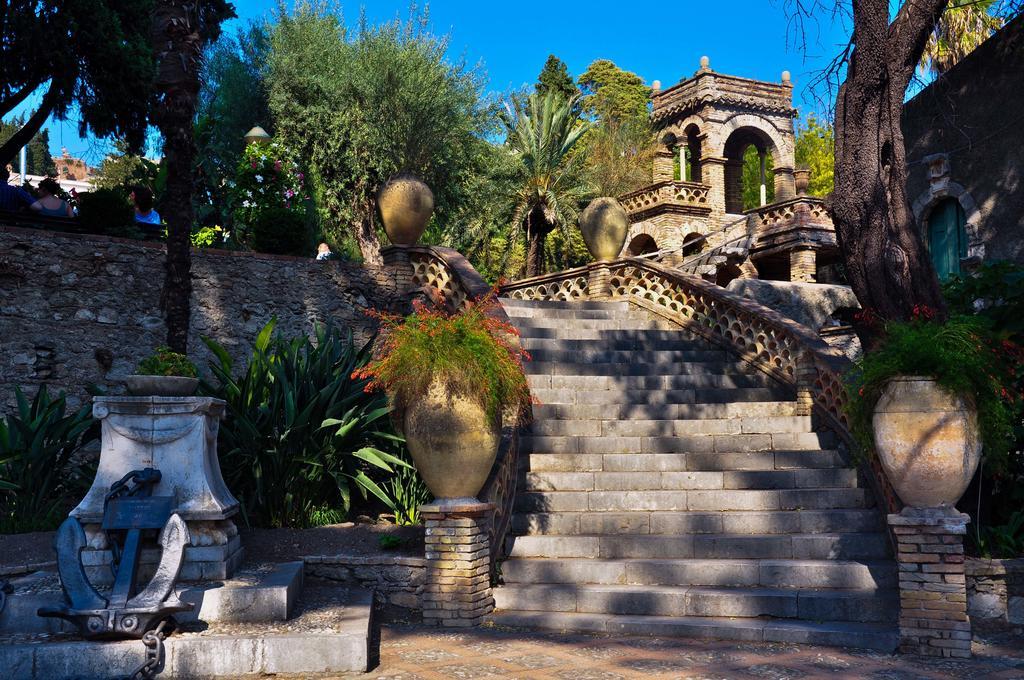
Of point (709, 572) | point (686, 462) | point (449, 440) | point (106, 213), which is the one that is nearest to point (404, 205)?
point (106, 213)

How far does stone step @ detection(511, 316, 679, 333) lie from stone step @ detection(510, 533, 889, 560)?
4746 millimetres

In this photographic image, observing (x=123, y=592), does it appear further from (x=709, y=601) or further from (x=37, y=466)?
(x=709, y=601)

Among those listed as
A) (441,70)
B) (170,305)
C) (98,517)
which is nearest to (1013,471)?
(98,517)

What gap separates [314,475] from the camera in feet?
27.8

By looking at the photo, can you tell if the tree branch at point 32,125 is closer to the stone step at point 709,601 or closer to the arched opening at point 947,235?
the stone step at point 709,601

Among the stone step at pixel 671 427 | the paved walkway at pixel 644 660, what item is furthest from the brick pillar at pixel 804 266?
the paved walkway at pixel 644 660

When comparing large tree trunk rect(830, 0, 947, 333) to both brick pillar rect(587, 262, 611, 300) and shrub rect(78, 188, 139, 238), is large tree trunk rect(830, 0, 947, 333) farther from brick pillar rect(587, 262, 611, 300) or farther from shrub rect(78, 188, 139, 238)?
shrub rect(78, 188, 139, 238)

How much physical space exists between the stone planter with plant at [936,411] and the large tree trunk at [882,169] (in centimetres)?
132

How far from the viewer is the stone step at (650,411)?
9.82m

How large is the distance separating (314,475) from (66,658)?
3.31 m

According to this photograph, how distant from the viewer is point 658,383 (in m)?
10.8

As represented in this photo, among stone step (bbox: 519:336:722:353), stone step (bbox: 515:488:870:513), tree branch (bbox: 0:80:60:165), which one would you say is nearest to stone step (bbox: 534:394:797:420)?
stone step (bbox: 515:488:870:513)

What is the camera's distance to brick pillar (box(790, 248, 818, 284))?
78.7 feet

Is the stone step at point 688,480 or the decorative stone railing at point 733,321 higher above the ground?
the decorative stone railing at point 733,321
